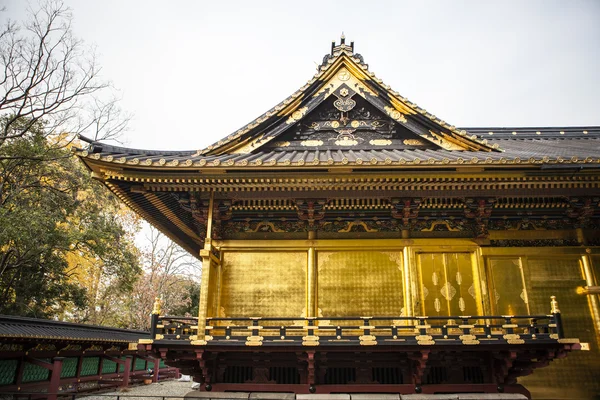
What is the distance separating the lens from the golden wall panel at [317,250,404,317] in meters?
10.2

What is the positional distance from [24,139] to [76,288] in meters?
8.61

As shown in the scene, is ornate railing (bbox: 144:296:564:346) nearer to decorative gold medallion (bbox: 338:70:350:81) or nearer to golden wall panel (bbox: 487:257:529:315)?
golden wall panel (bbox: 487:257:529:315)

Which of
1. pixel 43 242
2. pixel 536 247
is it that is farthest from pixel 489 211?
pixel 43 242

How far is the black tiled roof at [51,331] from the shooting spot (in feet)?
42.1

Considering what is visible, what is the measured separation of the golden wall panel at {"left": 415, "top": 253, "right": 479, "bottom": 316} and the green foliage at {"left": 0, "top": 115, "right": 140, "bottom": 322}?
1806 cm

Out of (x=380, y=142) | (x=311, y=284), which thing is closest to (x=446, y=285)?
(x=311, y=284)

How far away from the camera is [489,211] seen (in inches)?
409

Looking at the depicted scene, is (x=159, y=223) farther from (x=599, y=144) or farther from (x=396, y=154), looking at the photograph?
(x=599, y=144)

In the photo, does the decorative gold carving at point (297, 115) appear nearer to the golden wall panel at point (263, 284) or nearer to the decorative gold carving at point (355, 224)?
the decorative gold carving at point (355, 224)

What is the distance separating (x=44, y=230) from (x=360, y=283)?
17.2m

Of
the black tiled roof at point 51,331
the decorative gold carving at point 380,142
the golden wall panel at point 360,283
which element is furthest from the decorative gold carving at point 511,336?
the black tiled roof at point 51,331

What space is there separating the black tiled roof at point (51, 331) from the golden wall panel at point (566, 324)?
421 inches

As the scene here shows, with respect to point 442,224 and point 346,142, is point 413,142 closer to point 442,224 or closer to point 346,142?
point 346,142

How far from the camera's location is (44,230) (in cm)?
2031
